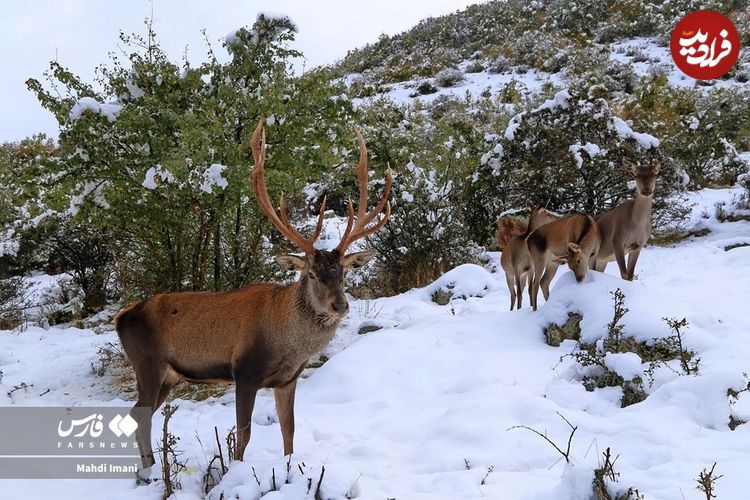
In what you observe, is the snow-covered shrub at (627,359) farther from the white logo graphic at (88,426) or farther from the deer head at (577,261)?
the white logo graphic at (88,426)

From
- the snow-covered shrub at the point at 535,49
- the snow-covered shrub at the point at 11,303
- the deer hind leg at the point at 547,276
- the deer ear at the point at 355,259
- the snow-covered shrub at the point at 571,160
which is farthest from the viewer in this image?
the snow-covered shrub at the point at 535,49

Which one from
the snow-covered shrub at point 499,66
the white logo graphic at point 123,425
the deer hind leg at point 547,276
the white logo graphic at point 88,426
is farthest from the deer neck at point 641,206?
the snow-covered shrub at point 499,66

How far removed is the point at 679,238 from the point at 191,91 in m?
9.78

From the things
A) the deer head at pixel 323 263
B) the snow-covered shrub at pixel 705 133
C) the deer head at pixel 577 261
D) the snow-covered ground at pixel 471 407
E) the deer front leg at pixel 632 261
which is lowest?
the snow-covered ground at pixel 471 407

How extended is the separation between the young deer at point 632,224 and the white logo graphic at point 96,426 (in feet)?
21.0

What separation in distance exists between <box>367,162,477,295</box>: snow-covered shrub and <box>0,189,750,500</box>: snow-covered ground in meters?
2.12

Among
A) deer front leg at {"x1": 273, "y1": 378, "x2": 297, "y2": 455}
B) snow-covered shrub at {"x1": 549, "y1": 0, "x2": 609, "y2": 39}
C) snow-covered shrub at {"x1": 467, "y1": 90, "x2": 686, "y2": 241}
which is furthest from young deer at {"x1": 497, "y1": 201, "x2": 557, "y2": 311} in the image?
snow-covered shrub at {"x1": 549, "y1": 0, "x2": 609, "y2": 39}

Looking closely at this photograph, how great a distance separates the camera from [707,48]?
20.1 metres

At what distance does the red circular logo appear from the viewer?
20.3 meters

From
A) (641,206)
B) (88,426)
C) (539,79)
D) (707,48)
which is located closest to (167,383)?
(88,426)

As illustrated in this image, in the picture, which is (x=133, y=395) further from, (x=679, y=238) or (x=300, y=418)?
(x=679, y=238)

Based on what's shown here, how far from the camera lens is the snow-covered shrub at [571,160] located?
10.6 metres

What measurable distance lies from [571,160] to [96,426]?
9.05 meters

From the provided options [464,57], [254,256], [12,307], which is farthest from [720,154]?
[464,57]
